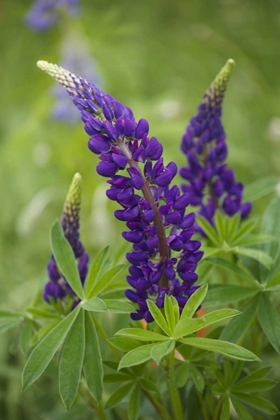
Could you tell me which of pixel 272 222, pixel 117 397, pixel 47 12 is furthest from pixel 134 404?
pixel 47 12

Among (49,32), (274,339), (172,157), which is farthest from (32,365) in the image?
(49,32)

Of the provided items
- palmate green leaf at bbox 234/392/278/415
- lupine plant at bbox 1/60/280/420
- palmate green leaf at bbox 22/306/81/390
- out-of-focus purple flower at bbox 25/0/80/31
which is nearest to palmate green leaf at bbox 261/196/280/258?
lupine plant at bbox 1/60/280/420

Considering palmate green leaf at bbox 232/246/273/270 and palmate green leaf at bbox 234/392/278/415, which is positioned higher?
palmate green leaf at bbox 232/246/273/270

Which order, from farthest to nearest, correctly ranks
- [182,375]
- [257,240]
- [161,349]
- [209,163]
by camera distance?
1. [209,163]
2. [257,240]
3. [182,375]
4. [161,349]

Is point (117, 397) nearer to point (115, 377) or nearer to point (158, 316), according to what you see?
point (115, 377)

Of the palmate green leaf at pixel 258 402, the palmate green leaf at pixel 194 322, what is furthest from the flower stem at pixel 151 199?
the palmate green leaf at pixel 258 402

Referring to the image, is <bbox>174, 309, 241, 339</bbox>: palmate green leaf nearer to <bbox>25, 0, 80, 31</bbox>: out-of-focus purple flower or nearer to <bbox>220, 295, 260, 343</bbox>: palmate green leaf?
<bbox>220, 295, 260, 343</bbox>: palmate green leaf

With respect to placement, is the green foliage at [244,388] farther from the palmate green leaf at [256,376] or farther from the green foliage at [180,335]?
the green foliage at [180,335]
